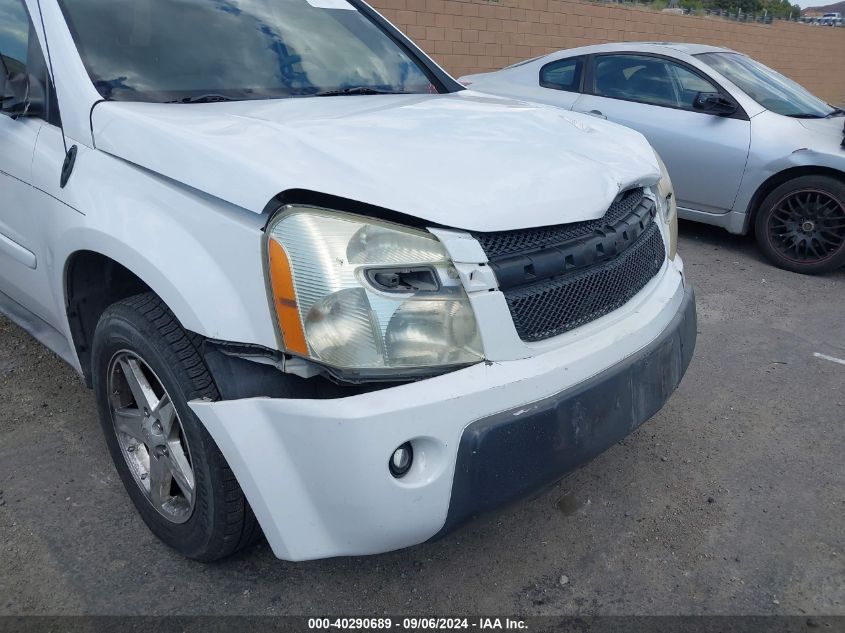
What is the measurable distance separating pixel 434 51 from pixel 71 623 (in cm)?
825

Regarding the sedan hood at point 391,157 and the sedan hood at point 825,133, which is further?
the sedan hood at point 825,133

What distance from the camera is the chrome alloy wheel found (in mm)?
2100

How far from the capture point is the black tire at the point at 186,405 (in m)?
1.85

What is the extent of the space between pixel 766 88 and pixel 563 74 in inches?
65.1

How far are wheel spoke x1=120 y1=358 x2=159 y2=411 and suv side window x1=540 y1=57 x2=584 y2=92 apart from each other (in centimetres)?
509

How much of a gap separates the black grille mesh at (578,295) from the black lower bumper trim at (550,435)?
16cm

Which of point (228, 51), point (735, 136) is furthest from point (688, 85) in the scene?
point (228, 51)

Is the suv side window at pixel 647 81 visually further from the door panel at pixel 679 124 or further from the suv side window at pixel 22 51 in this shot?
the suv side window at pixel 22 51

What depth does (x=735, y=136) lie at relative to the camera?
17.5ft

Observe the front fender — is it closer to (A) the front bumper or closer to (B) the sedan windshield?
(A) the front bumper

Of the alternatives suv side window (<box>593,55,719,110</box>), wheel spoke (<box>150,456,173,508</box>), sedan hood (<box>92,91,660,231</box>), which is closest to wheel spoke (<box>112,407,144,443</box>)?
wheel spoke (<box>150,456,173,508</box>)

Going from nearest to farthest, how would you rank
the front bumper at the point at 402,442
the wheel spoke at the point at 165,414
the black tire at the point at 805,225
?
the front bumper at the point at 402,442 → the wheel spoke at the point at 165,414 → the black tire at the point at 805,225

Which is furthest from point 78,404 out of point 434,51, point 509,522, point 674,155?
point 434,51

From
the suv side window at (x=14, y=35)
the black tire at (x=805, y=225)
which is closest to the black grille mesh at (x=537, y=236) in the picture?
the suv side window at (x=14, y=35)
